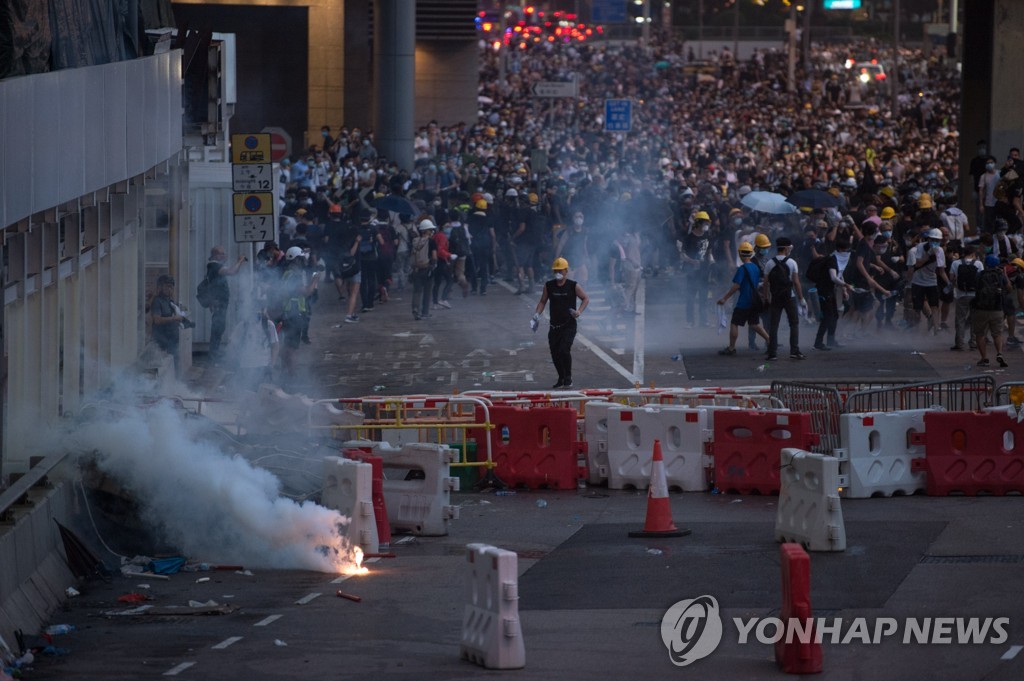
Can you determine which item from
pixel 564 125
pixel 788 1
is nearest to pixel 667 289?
pixel 564 125

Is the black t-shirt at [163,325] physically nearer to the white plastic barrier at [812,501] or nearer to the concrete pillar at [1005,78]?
the white plastic barrier at [812,501]

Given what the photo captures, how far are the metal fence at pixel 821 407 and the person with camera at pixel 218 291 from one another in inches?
339

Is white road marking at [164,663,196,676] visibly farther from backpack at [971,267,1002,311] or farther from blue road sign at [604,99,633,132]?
blue road sign at [604,99,633,132]

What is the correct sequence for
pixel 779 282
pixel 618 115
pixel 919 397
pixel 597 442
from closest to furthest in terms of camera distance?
1. pixel 597 442
2. pixel 919 397
3. pixel 779 282
4. pixel 618 115

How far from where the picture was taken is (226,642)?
1093cm

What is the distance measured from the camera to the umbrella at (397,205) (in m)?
32.0

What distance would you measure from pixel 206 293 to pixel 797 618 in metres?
14.3

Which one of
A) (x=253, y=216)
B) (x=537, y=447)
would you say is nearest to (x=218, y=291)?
(x=253, y=216)

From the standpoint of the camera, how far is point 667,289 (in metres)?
32.6

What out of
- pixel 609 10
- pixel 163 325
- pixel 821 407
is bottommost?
pixel 821 407

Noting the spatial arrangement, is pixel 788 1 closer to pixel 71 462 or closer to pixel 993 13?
pixel 993 13

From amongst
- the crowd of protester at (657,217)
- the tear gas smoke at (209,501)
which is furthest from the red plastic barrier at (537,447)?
the crowd of protester at (657,217)

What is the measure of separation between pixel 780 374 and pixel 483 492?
24.4 ft

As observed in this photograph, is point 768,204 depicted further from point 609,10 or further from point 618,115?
point 609,10
